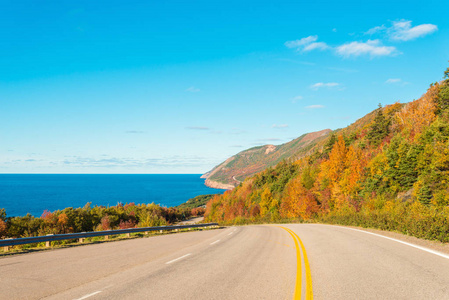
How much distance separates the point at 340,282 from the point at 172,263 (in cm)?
488

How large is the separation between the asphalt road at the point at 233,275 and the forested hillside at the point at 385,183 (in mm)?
5069

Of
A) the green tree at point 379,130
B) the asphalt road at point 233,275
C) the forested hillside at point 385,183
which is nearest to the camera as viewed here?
the asphalt road at point 233,275

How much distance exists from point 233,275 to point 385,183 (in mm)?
46869

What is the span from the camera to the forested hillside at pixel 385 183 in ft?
58.0

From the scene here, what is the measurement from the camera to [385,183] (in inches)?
1794

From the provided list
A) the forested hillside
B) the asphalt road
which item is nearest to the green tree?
the forested hillside

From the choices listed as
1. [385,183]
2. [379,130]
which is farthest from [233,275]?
[379,130]

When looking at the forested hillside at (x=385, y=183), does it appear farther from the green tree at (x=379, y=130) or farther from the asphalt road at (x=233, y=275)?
the asphalt road at (x=233, y=275)

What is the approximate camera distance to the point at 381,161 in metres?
48.2

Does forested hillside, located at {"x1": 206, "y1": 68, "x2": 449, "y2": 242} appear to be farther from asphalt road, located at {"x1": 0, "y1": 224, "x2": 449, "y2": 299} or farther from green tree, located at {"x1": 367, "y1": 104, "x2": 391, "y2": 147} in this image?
asphalt road, located at {"x1": 0, "y1": 224, "x2": 449, "y2": 299}

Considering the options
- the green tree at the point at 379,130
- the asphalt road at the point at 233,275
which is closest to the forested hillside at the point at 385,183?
the green tree at the point at 379,130

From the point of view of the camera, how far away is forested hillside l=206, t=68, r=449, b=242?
1769 centimetres

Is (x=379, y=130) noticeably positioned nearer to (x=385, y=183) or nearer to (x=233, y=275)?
(x=385, y=183)

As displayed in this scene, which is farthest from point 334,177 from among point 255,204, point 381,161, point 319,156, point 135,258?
point 135,258
